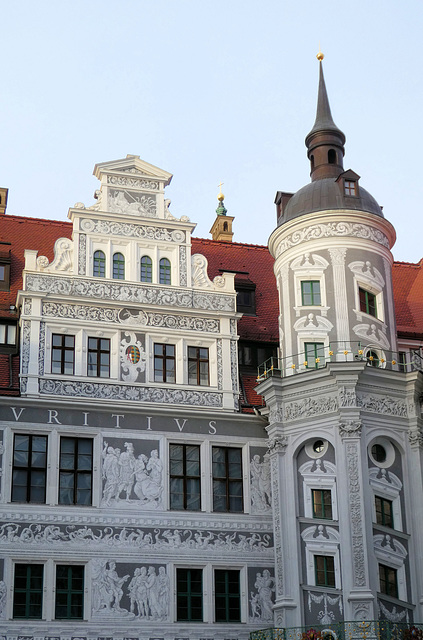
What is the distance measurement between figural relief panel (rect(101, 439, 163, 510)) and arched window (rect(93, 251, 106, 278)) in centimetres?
443

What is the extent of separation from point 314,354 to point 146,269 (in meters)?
4.89

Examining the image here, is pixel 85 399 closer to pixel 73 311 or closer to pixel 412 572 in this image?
pixel 73 311

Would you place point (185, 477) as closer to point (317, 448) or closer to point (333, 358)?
point (317, 448)

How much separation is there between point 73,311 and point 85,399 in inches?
92.8

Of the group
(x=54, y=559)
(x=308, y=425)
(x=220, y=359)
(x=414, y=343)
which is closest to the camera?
(x=54, y=559)

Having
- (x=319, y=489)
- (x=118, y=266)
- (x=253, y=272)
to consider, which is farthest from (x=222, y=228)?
(x=319, y=489)

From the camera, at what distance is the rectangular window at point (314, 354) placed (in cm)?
2655

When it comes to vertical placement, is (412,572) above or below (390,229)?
below

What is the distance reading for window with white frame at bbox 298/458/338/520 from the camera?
2488 cm

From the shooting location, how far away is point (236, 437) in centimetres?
2673

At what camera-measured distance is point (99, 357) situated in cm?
2650

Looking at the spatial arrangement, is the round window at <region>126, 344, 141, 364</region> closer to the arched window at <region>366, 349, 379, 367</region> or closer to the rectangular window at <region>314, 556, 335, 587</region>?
the arched window at <region>366, 349, 379, 367</region>

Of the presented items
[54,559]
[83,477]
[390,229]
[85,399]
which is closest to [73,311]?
[85,399]

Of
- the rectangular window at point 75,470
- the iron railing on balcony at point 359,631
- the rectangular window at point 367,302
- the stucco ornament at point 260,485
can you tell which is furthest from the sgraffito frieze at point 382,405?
the rectangular window at point 75,470
